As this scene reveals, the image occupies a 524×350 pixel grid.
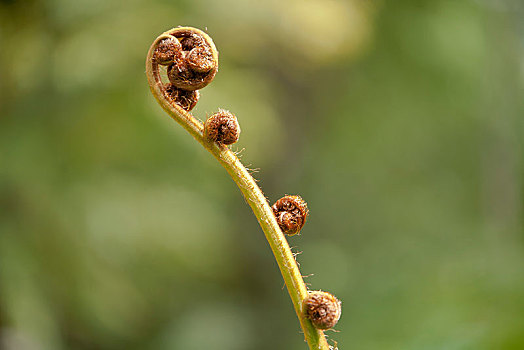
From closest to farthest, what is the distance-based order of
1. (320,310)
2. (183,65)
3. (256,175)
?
(320,310) < (183,65) < (256,175)

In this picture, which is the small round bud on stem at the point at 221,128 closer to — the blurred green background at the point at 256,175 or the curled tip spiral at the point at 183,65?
the curled tip spiral at the point at 183,65

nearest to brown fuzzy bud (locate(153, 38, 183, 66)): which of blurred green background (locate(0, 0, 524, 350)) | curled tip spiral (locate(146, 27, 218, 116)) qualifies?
curled tip spiral (locate(146, 27, 218, 116))

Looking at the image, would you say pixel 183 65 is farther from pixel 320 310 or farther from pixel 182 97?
pixel 320 310

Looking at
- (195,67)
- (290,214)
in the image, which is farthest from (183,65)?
(290,214)

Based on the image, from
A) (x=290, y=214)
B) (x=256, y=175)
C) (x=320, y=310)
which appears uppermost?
(x=256, y=175)

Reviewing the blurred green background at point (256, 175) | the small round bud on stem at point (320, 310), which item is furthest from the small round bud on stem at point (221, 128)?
the blurred green background at point (256, 175)

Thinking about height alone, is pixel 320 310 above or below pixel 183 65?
below

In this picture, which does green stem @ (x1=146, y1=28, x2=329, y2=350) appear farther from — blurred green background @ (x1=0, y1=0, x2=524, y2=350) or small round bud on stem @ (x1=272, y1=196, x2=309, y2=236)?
blurred green background @ (x1=0, y1=0, x2=524, y2=350)
